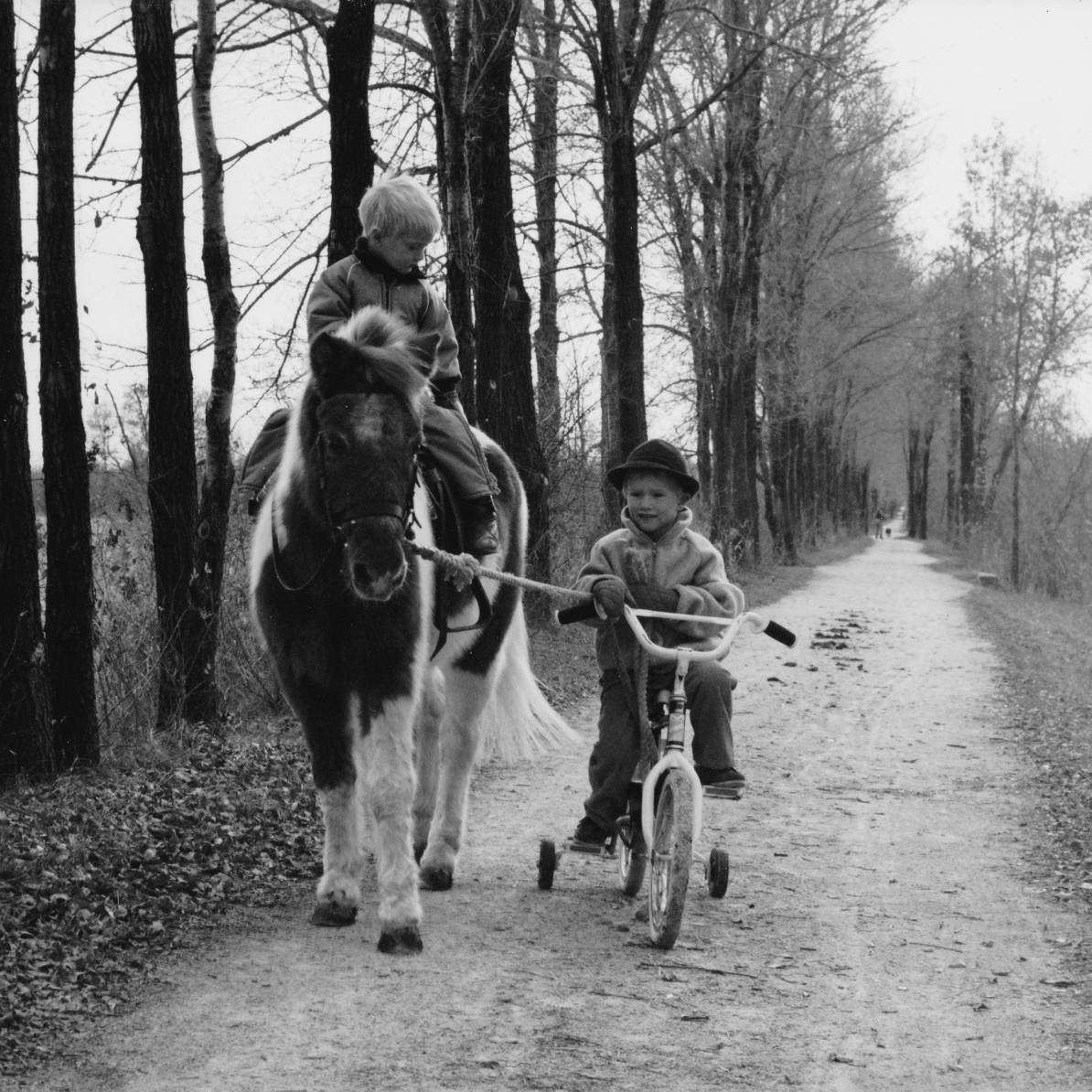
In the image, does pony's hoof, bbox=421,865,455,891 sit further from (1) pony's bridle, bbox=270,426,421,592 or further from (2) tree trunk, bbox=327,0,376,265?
(2) tree trunk, bbox=327,0,376,265

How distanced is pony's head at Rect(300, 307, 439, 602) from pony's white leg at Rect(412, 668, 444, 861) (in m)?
1.37

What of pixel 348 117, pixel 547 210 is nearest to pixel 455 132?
pixel 348 117

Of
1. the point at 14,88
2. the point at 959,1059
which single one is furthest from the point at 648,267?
the point at 959,1059

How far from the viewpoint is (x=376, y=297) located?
5.36 metres

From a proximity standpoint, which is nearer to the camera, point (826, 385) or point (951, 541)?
point (826, 385)

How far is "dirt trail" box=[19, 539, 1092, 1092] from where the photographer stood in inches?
148

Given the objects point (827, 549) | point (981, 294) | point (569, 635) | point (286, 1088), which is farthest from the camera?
point (827, 549)

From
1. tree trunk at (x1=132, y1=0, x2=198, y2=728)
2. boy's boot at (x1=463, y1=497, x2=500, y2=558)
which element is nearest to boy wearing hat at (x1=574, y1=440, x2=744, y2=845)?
boy's boot at (x1=463, y1=497, x2=500, y2=558)

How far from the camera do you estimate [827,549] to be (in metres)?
47.2

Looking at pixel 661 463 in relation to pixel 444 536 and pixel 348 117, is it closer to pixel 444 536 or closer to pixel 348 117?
pixel 444 536

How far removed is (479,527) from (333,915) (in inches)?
65.3

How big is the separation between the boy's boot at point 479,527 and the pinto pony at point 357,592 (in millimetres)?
270

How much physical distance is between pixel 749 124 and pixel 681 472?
20.0 metres

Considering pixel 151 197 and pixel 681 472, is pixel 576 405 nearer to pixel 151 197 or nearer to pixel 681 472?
pixel 151 197
